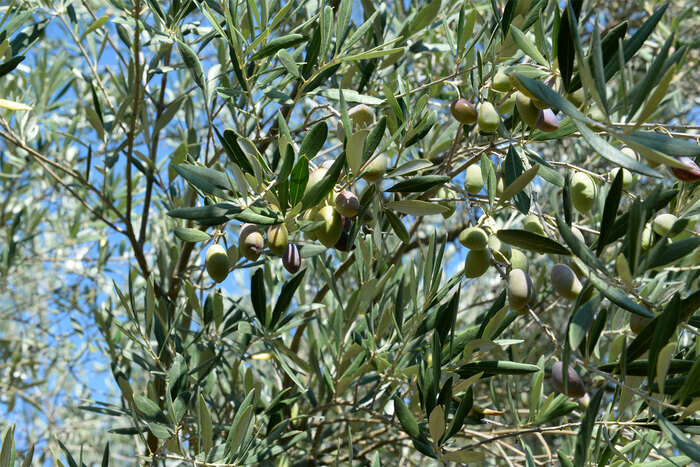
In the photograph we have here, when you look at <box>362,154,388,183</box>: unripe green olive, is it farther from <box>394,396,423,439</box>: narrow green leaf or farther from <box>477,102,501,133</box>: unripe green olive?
<box>394,396,423,439</box>: narrow green leaf

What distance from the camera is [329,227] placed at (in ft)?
2.82

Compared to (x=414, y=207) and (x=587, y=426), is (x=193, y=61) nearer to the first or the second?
(x=414, y=207)

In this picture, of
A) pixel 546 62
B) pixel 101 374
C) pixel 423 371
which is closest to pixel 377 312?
pixel 423 371

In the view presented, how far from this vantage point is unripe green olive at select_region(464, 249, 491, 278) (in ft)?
2.81

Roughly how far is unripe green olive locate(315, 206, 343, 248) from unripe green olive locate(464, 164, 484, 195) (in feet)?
0.76

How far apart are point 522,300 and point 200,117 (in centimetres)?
213

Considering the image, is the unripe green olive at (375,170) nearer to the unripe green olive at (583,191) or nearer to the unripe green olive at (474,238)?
the unripe green olive at (474,238)

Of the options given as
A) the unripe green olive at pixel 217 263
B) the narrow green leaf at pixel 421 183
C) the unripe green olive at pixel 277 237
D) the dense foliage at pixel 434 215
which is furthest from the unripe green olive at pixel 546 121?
the unripe green olive at pixel 217 263

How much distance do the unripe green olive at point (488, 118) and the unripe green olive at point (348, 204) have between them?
0.22m

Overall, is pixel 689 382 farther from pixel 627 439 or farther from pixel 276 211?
pixel 627 439

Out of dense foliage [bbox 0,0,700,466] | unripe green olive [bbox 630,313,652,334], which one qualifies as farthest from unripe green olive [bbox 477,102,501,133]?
unripe green olive [bbox 630,313,652,334]

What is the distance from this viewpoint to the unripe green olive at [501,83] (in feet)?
2.97

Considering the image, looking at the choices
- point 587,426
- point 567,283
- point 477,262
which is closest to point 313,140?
point 477,262

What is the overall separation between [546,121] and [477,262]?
20 centimetres
